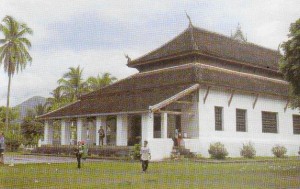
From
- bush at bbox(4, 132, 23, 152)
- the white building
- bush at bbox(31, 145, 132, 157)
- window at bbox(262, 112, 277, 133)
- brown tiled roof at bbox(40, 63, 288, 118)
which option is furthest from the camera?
bush at bbox(4, 132, 23, 152)

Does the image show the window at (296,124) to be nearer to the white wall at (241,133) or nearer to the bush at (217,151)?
the white wall at (241,133)

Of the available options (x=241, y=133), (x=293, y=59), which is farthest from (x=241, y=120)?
(x=293, y=59)

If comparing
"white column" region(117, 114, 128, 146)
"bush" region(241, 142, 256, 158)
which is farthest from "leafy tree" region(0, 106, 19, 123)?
"bush" region(241, 142, 256, 158)

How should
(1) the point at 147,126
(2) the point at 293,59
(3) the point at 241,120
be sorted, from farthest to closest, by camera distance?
(3) the point at 241,120
(1) the point at 147,126
(2) the point at 293,59

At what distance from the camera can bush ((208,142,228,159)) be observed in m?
24.7

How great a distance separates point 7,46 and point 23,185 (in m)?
34.5

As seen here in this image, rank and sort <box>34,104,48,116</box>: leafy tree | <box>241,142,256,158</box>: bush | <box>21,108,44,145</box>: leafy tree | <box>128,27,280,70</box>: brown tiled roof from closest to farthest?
<box>241,142,256,158</box>: bush < <box>128,27,280,70</box>: brown tiled roof < <box>21,108,44,145</box>: leafy tree < <box>34,104,48,116</box>: leafy tree

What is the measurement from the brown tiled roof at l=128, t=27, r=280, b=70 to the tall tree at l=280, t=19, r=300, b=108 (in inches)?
411

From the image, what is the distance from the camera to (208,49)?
2919cm

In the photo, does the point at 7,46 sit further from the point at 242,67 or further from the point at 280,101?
the point at 280,101

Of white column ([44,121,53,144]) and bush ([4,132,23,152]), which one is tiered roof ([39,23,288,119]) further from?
bush ([4,132,23,152])

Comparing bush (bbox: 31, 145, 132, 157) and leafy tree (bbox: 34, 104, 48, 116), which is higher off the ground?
leafy tree (bbox: 34, 104, 48, 116)

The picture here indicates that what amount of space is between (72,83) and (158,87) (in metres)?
28.2

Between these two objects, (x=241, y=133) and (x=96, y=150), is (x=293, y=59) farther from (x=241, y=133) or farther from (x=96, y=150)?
(x=96, y=150)
